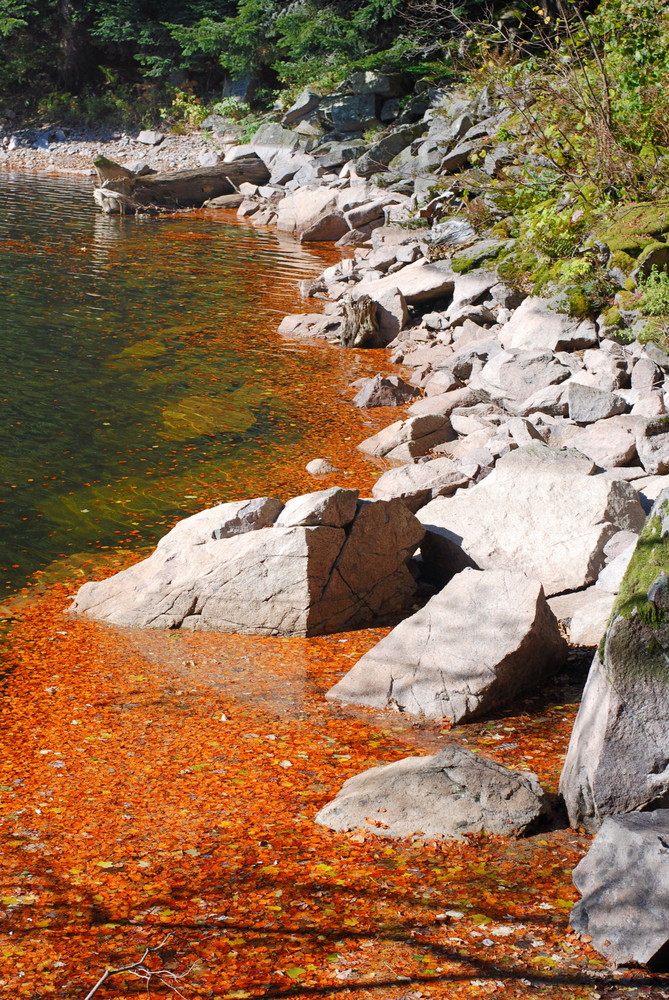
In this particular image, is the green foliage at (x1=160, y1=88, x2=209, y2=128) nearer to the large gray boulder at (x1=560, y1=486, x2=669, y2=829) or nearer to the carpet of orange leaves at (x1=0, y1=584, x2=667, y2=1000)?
the carpet of orange leaves at (x1=0, y1=584, x2=667, y2=1000)

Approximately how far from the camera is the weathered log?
16.8 m

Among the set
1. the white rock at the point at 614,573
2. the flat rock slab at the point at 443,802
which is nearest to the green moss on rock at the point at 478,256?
the white rock at the point at 614,573

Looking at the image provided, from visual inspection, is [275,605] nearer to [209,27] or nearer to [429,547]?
[429,547]

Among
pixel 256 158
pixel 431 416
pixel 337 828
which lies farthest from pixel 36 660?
pixel 256 158

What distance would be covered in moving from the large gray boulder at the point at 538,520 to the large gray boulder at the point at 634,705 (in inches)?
119

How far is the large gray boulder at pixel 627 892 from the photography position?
362 centimetres

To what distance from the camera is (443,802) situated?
4.73m

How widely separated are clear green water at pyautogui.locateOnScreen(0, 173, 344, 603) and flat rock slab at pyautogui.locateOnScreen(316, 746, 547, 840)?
15.3 ft

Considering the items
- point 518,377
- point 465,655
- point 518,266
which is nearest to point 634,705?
point 465,655

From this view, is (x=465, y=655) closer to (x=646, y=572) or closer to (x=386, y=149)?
(x=646, y=572)

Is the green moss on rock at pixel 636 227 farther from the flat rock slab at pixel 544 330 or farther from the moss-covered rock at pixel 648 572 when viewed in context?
the moss-covered rock at pixel 648 572

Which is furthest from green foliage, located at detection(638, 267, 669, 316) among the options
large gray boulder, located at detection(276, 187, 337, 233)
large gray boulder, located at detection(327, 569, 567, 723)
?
large gray boulder, located at detection(276, 187, 337, 233)

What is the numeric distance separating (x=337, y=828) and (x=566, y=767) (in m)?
1.20

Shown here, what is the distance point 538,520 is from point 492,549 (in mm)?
453
